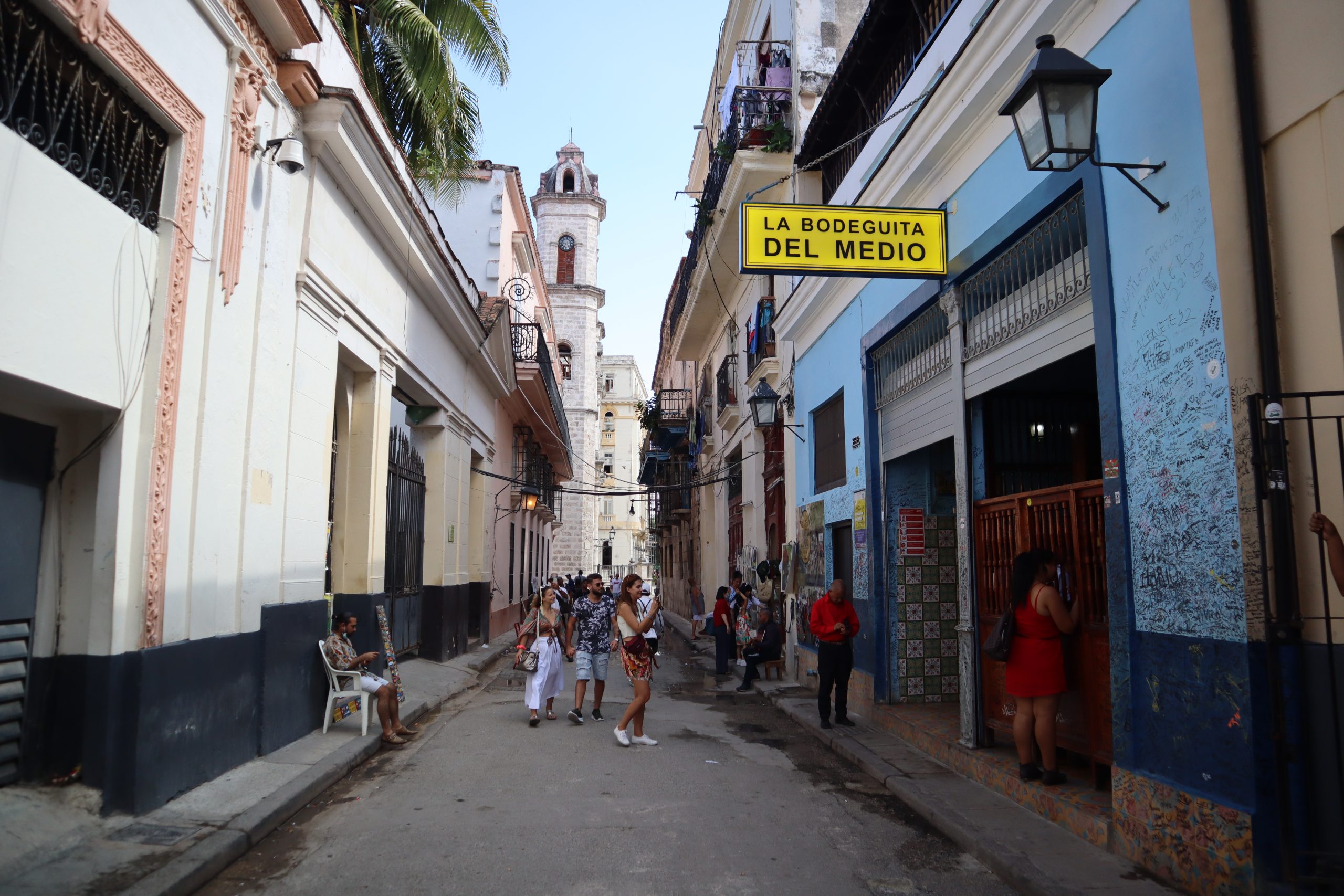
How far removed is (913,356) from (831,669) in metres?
3.32

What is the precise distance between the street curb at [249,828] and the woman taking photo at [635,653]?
2.36m

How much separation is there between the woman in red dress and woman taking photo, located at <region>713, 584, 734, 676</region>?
28.5 ft

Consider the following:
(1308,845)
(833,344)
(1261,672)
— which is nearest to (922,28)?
(833,344)

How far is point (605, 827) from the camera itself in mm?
6004

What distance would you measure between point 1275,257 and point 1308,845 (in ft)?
8.78

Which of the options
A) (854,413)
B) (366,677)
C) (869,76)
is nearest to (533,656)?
(366,677)

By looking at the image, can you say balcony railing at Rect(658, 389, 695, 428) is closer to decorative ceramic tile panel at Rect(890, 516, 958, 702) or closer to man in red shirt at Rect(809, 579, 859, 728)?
decorative ceramic tile panel at Rect(890, 516, 958, 702)

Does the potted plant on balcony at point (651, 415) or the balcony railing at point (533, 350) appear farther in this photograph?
the potted plant on balcony at point (651, 415)

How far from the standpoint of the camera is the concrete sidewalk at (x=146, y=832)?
455cm

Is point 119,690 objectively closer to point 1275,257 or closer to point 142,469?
point 142,469

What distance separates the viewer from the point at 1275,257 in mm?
4445

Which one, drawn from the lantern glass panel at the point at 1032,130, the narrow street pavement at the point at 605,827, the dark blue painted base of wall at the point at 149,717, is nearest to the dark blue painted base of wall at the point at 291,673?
the dark blue painted base of wall at the point at 149,717

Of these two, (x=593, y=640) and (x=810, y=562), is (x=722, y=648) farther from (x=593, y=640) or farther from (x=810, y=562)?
(x=593, y=640)

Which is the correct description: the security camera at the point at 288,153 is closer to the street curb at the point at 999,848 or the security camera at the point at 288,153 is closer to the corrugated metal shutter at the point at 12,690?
the corrugated metal shutter at the point at 12,690
